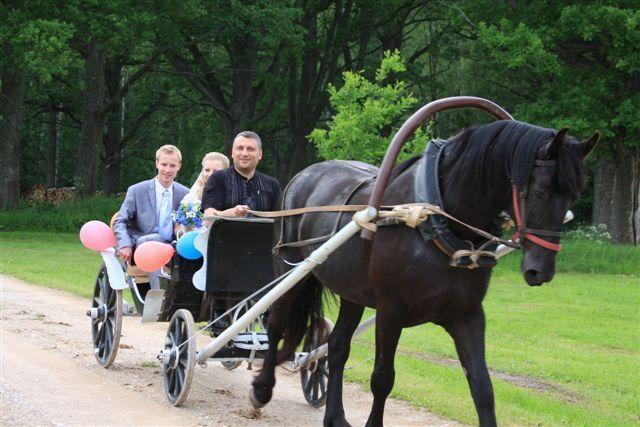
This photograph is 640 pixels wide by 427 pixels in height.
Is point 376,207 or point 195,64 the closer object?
point 376,207

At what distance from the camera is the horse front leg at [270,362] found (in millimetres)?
6637

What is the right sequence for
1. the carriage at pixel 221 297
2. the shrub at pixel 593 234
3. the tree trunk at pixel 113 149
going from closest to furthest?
the carriage at pixel 221 297 → the shrub at pixel 593 234 → the tree trunk at pixel 113 149

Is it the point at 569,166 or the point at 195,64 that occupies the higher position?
the point at 195,64

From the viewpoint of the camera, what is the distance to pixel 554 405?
23.7 ft

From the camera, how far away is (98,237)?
8305mm

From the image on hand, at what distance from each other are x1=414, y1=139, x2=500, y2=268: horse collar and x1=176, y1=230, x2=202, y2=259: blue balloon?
106 inches

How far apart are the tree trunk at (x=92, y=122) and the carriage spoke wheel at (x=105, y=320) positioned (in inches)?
969

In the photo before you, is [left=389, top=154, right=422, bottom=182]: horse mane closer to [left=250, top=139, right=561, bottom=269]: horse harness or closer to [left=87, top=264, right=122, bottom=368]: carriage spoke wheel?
[left=250, top=139, right=561, bottom=269]: horse harness

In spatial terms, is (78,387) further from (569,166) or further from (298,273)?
(569,166)

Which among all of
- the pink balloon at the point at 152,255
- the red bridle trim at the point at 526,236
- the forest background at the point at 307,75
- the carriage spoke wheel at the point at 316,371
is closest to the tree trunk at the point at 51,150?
the forest background at the point at 307,75

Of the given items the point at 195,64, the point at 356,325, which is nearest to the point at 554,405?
the point at 356,325

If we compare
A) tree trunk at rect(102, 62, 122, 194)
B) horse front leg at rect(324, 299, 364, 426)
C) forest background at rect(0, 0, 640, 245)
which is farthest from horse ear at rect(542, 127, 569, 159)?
tree trunk at rect(102, 62, 122, 194)

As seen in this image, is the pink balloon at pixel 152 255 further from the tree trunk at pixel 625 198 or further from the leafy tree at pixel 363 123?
the tree trunk at pixel 625 198

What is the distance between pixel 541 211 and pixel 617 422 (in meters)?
2.94
